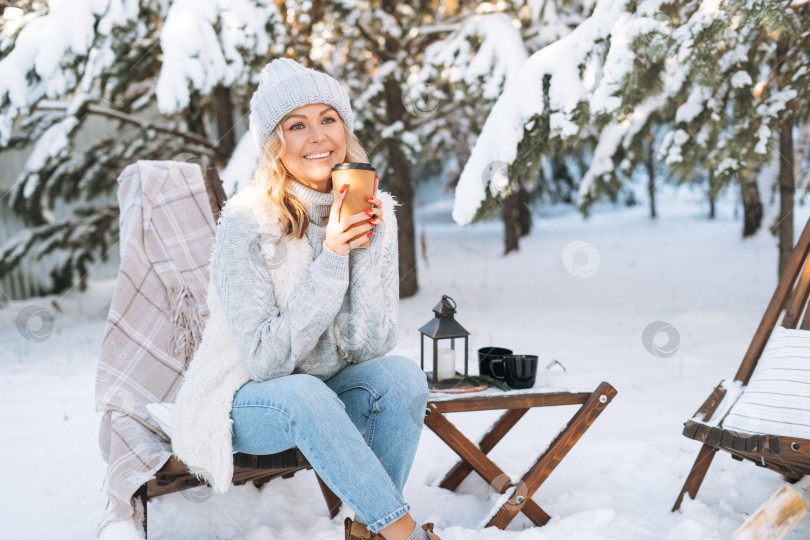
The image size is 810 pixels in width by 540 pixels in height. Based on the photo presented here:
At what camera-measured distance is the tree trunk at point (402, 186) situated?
678cm

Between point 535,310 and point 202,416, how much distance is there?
5086 mm

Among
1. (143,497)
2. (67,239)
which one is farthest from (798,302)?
(67,239)

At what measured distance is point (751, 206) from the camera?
10.8m

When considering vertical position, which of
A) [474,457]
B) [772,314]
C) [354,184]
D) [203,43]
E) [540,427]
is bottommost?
[540,427]

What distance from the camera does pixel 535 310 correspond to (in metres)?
6.62

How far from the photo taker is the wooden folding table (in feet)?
7.21

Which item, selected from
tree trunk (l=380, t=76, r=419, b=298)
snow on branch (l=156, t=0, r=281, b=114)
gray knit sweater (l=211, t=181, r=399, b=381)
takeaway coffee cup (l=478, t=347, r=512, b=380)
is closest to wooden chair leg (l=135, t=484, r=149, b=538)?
gray knit sweater (l=211, t=181, r=399, b=381)

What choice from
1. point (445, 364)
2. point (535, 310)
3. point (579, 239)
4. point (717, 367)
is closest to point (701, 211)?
point (579, 239)

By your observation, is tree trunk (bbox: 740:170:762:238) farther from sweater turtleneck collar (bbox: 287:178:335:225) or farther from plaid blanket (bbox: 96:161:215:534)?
sweater turtleneck collar (bbox: 287:178:335:225)

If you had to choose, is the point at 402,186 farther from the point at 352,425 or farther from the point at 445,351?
the point at 352,425

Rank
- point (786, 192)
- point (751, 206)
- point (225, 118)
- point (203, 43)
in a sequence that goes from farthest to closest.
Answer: point (751, 206)
point (225, 118)
point (786, 192)
point (203, 43)

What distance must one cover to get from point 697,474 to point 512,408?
0.76 metres

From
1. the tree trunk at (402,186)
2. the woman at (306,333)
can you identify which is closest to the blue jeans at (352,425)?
the woman at (306,333)

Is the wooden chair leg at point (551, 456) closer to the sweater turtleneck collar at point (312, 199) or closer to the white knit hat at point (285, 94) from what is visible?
the sweater turtleneck collar at point (312, 199)
